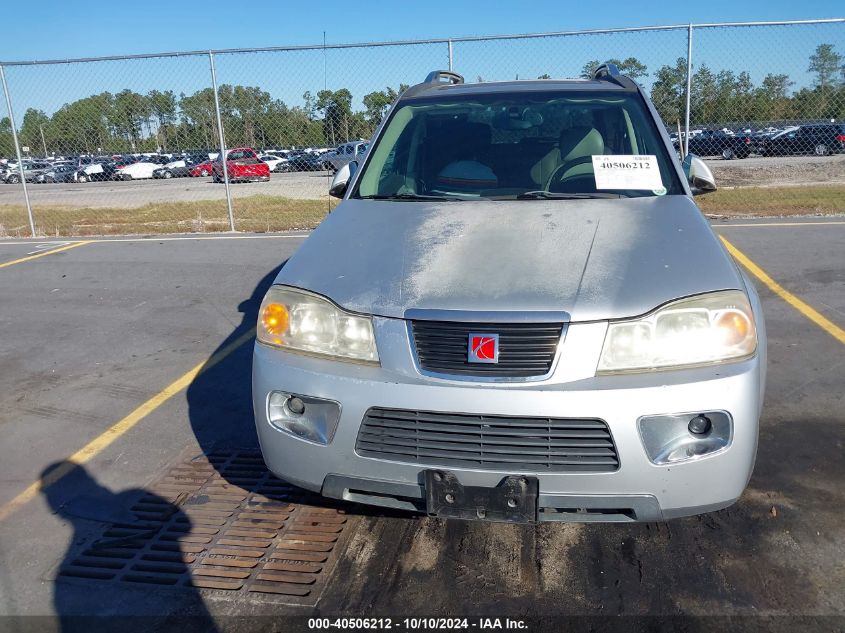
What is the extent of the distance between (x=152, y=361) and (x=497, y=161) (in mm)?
3070

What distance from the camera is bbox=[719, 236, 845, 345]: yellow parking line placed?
18.0 ft

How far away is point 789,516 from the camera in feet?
10.3

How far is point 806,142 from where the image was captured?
2278 cm

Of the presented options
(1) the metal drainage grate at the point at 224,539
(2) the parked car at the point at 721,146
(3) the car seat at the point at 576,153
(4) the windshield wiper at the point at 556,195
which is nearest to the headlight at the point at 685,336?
(4) the windshield wiper at the point at 556,195

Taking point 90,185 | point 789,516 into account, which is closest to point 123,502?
point 789,516

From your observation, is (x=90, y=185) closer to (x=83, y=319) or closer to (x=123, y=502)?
(x=83, y=319)

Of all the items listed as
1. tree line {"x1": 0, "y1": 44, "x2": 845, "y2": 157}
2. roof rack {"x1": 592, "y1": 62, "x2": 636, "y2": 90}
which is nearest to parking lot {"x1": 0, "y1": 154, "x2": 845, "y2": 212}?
tree line {"x1": 0, "y1": 44, "x2": 845, "y2": 157}

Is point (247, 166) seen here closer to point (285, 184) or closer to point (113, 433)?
point (285, 184)

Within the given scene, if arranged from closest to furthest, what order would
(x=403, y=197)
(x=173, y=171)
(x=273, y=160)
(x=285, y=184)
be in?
(x=403, y=197), (x=273, y=160), (x=285, y=184), (x=173, y=171)

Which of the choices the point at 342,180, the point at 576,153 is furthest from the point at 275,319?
the point at 576,153

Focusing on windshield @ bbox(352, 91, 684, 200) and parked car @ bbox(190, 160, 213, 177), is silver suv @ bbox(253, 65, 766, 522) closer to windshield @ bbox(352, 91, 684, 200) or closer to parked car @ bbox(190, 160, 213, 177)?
windshield @ bbox(352, 91, 684, 200)

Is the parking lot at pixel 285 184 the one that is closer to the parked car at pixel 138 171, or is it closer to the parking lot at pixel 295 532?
the parked car at pixel 138 171

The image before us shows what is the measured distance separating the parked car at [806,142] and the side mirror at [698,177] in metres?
16.6

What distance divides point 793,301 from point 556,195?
3.63 metres
